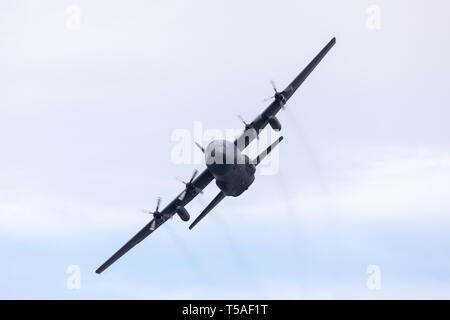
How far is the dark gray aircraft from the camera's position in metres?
55.5

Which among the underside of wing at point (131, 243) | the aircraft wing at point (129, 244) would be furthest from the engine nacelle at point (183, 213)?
the aircraft wing at point (129, 244)

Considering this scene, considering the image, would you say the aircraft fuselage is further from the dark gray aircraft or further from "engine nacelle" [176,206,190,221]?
"engine nacelle" [176,206,190,221]

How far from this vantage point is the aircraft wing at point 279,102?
201 feet

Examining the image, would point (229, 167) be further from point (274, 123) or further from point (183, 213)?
point (183, 213)

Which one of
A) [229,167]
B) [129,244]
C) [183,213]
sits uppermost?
[229,167]

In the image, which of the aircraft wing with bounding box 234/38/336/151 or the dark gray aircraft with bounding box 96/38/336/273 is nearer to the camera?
the dark gray aircraft with bounding box 96/38/336/273

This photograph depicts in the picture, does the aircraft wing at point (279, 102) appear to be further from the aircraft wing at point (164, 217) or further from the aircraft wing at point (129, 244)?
the aircraft wing at point (129, 244)

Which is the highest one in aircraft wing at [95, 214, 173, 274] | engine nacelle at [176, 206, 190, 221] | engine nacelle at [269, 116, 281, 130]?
engine nacelle at [269, 116, 281, 130]

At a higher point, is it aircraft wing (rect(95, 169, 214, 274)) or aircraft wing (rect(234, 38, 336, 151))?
aircraft wing (rect(234, 38, 336, 151))

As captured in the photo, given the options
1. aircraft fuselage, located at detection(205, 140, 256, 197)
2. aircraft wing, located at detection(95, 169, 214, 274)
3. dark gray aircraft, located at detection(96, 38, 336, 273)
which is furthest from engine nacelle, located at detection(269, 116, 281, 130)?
aircraft wing, located at detection(95, 169, 214, 274)

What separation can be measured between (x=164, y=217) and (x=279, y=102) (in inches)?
583

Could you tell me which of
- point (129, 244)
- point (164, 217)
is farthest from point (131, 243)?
point (164, 217)

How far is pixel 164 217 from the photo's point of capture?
66.4 m
